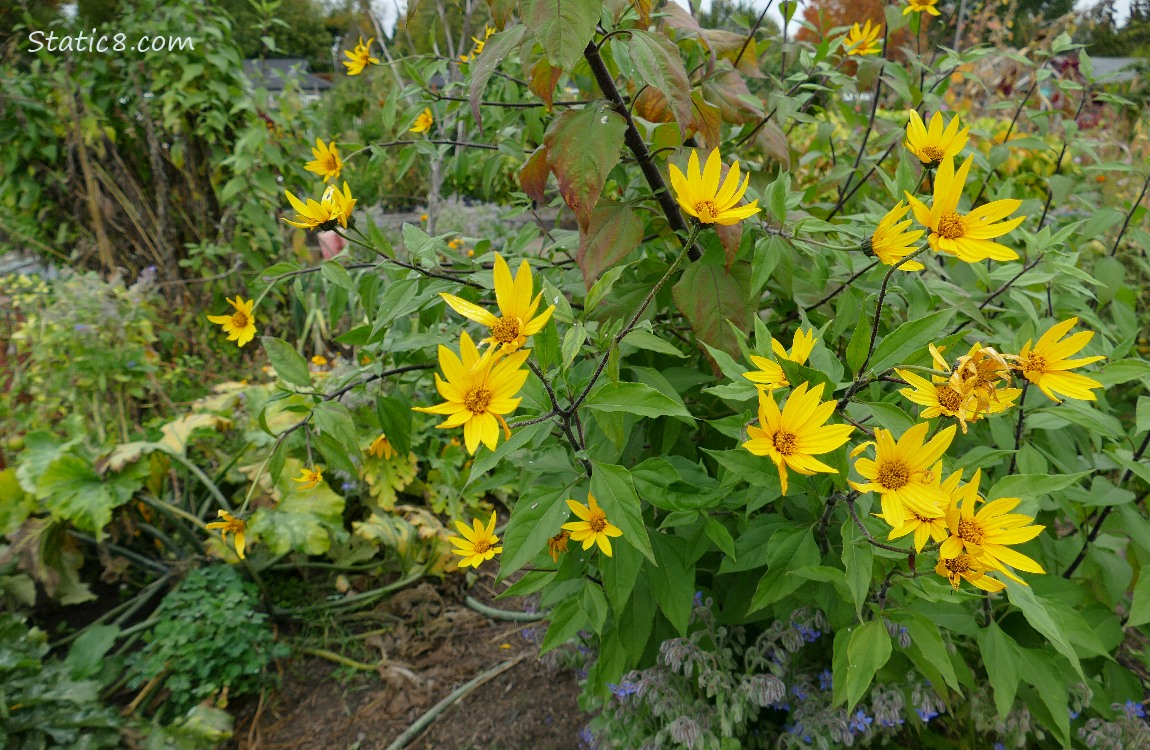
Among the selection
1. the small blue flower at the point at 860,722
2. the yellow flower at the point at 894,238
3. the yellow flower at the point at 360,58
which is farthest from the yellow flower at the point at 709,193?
the yellow flower at the point at 360,58

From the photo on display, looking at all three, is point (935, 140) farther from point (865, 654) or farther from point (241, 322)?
point (241, 322)

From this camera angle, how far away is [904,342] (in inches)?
34.8

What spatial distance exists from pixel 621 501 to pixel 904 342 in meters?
0.43

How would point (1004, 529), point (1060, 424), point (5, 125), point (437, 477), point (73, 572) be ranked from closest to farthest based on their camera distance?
point (1004, 529), point (1060, 424), point (73, 572), point (437, 477), point (5, 125)

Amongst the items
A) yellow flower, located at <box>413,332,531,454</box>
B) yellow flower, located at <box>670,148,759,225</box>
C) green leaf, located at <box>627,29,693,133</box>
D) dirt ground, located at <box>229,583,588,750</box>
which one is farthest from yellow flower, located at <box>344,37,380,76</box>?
dirt ground, located at <box>229,583,588,750</box>

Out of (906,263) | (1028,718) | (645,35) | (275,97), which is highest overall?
(275,97)

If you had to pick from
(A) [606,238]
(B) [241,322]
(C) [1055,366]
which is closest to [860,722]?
(C) [1055,366]

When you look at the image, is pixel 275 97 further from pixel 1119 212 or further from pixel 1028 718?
pixel 1028 718

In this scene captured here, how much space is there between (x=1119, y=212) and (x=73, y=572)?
10.4ft

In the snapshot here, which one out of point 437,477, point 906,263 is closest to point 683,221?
point 906,263

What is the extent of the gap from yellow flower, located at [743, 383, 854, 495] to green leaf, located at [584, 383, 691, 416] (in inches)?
3.8

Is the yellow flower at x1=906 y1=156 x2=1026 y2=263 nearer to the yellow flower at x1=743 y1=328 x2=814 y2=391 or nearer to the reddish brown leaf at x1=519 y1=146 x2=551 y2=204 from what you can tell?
the yellow flower at x1=743 y1=328 x2=814 y2=391

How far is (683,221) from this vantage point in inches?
46.9

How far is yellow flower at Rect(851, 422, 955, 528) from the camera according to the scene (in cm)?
75
